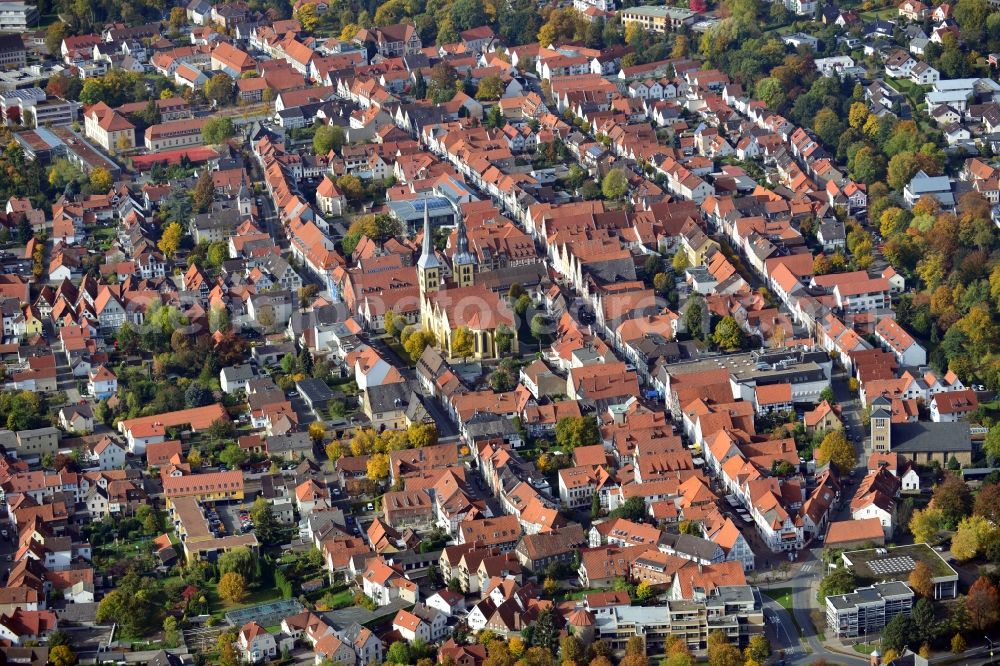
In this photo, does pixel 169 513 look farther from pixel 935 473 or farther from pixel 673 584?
pixel 935 473

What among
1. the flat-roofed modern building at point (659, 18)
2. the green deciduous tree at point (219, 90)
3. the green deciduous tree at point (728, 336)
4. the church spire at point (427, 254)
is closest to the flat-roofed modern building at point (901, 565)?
the green deciduous tree at point (728, 336)

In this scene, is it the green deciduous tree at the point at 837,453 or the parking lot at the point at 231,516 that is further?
the green deciduous tree at the point at 837,453

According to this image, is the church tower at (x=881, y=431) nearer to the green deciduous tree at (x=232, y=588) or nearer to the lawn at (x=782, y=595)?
the lawn at (x=782, y=595)

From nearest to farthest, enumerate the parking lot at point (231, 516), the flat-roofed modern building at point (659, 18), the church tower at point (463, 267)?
1. the parking lot at point (231, 516)
2. the church tower at point (463, 267)
3. the flat-roofed modern building at point (659, 18)

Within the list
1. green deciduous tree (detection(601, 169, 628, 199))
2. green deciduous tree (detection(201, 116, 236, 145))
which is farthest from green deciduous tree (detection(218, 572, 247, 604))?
green deciduous tree (detection(201, 116, 236, 145))

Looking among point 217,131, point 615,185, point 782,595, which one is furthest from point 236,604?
point 217,131

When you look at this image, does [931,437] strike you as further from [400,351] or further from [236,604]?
[236,604]

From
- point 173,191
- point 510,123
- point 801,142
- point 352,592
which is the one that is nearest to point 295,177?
point 173,191

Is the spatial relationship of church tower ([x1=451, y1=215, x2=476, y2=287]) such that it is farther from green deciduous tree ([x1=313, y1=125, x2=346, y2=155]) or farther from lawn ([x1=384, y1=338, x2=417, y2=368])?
green deciduous tree ([x1=313, y1=125, x2=346, y2=155])
